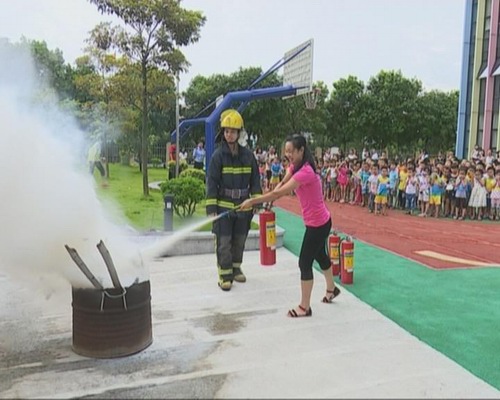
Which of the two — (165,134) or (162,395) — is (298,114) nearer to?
(165,134)

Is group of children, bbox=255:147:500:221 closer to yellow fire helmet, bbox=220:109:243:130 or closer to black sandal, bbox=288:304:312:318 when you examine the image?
yellow fire helmet, bbox=220:109:243:130

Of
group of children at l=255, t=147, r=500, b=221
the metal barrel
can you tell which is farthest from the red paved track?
the metal barrel

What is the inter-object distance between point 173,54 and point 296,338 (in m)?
12.3

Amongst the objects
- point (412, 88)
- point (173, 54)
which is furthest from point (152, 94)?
point (412, 88)

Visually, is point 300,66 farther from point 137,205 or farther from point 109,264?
point 109,264

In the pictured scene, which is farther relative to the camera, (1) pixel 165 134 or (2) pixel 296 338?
(1) pixel 165 134

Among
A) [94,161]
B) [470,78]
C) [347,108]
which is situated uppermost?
[470,78]

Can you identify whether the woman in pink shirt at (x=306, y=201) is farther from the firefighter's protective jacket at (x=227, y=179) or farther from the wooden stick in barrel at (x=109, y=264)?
the wooden stick in barrel at (x=109, y=264)

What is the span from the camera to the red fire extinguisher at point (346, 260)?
20.8ft

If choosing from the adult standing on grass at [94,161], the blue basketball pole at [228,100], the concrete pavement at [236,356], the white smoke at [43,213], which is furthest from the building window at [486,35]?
the white smoke at [43,213]

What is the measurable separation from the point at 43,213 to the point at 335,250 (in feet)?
12.0

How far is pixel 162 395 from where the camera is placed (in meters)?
3.48

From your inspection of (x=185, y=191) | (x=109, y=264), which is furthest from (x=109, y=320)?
(x=185, y=191)

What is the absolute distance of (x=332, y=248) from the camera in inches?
258
